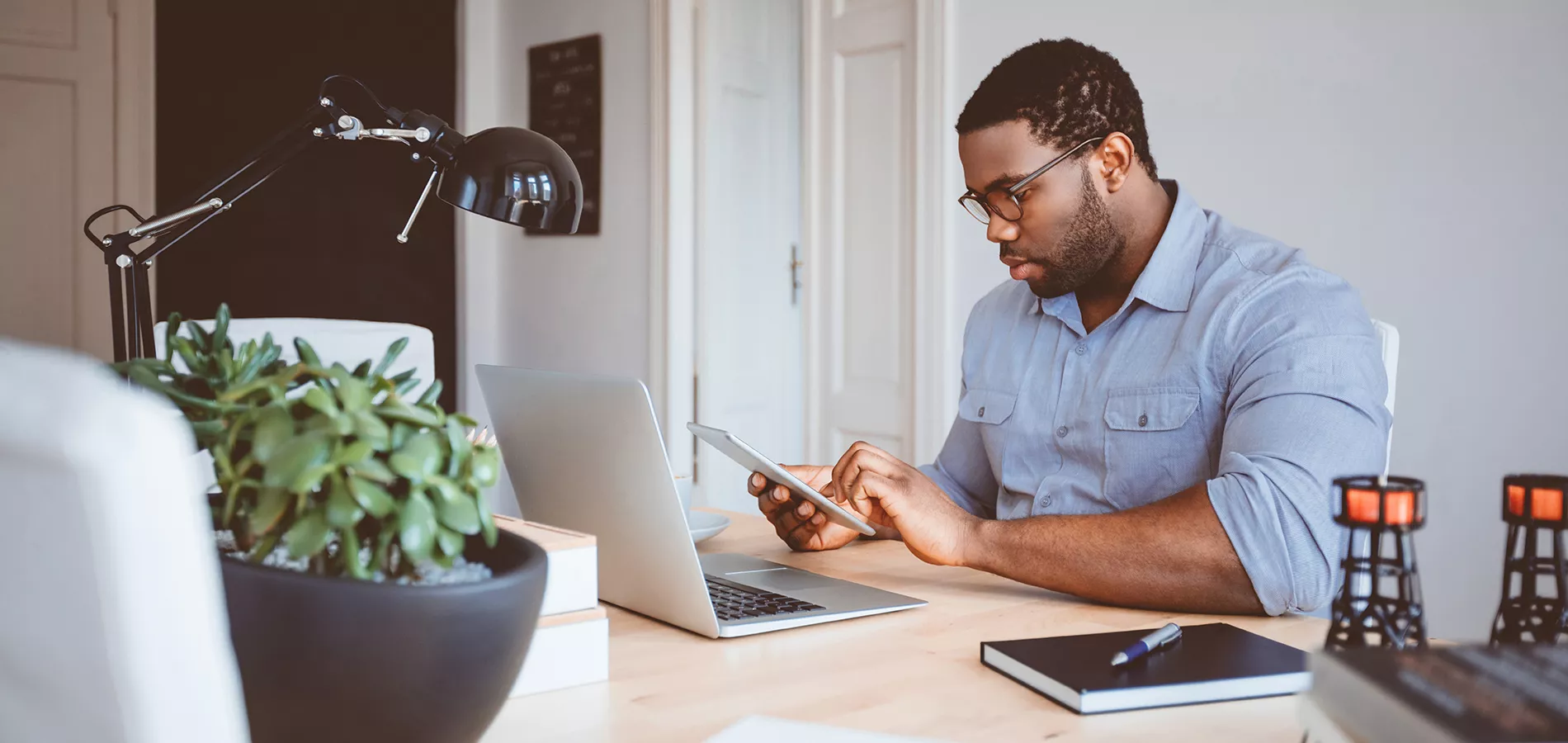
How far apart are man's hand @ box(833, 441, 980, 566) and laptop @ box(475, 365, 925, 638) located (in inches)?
4.2

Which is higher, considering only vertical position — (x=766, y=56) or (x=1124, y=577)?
(x=766, y=56)

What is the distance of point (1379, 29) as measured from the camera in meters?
2.41

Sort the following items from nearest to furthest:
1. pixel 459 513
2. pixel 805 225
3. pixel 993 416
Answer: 1. pixel 459 513
2. pixel 993 416
3. pixel 805 225

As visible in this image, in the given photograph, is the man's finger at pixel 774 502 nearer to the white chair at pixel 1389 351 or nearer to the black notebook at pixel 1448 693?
the white chair at pixel 1389 351

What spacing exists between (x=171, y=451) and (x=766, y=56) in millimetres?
4104

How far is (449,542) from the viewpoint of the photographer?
60 cm

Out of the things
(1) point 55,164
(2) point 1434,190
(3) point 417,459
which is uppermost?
(1) point 55,164

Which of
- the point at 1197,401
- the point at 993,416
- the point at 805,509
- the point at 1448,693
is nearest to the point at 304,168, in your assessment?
the point at 993,416

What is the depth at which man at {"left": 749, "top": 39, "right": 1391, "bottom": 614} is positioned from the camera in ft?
4.17

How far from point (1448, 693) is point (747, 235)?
379 cm

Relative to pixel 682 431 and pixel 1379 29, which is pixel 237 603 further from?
pixel 682 431

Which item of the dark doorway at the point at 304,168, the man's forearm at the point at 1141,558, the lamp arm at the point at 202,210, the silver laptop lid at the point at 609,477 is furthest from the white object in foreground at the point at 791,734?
Result: the dark doorway at the point at 304,168

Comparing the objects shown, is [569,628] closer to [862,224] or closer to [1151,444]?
[1151,444]

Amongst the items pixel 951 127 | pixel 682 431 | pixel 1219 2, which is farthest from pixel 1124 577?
pixel 682 431
